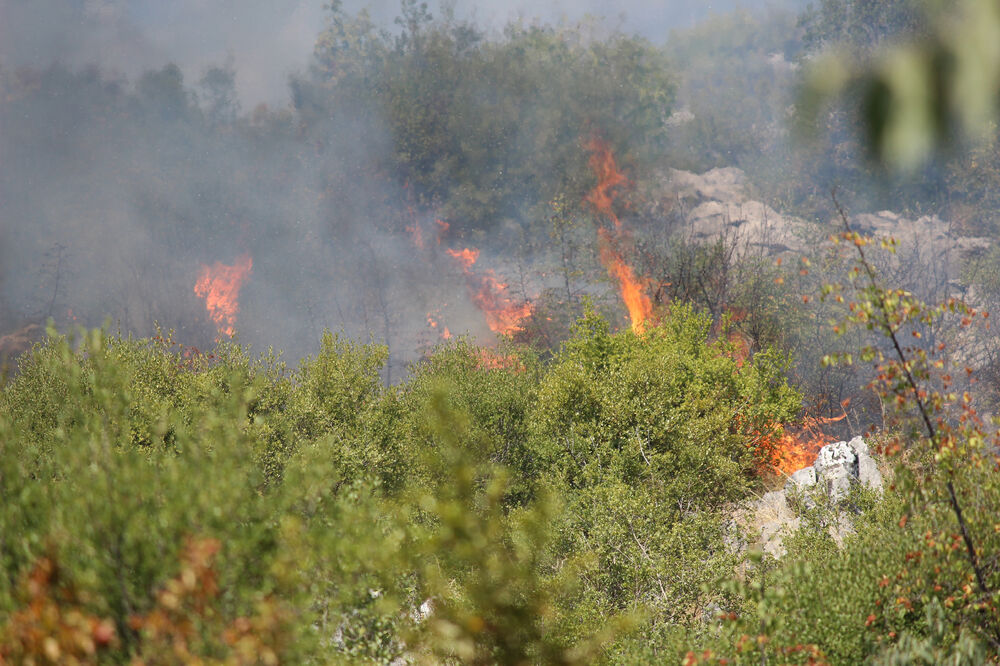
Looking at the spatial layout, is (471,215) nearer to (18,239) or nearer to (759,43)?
(18,239)

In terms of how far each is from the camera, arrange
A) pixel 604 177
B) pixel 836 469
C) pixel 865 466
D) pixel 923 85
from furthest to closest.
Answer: pixel 604 177 < pixel 865 466 < pixel 836 469 < pixel 923 85

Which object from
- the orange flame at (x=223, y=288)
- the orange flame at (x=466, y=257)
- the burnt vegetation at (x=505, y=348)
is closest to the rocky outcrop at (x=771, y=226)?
the burnt vegetation at (x=505, y=348)

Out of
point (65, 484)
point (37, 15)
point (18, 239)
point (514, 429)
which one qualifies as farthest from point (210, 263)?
point (65, 484)

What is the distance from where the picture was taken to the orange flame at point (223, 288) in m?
104

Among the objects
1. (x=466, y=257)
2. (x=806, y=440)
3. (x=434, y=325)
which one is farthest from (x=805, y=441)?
(x=466, y=257)

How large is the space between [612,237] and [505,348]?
124 ft

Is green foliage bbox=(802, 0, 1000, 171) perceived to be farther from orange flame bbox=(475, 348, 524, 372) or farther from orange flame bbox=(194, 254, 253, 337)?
orange flame bbox=(194, 254, 253, 337)

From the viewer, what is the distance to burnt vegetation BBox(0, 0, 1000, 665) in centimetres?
1086

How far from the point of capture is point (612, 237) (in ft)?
331

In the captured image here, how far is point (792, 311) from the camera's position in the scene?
77750mm

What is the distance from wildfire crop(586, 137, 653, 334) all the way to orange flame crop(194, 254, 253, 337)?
185ft

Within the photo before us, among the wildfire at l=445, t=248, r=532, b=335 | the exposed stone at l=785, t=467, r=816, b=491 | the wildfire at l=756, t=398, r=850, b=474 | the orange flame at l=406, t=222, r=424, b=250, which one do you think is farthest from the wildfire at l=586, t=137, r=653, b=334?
the exposed stone at l=785, t=467, r=816, b=491

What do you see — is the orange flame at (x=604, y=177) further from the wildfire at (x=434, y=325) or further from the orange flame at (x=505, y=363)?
the orange flame at (x=505, y=363)

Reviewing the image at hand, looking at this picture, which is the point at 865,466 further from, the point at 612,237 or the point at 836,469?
the point at 612,237
